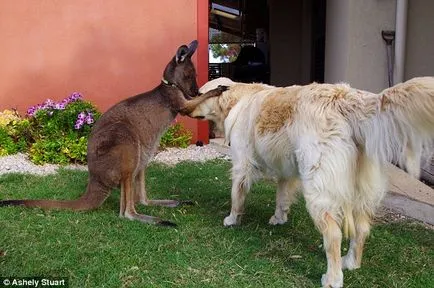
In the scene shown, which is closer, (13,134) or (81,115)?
(81,115)

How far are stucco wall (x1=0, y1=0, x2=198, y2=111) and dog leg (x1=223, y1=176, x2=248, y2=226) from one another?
13.6 feet

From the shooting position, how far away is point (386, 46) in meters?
8.13

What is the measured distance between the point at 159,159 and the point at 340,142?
4.59 m

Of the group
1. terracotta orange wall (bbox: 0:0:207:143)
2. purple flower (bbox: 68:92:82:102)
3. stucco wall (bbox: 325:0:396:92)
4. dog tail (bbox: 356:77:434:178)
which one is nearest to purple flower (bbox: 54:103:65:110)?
purple flower (bbox: 68:92:82:102)

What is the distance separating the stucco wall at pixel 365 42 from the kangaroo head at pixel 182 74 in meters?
→ 3.68

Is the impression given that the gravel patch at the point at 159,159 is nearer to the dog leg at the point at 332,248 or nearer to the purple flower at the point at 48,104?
the purple flower at the point at 48,104

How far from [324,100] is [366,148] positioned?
20.3 inches

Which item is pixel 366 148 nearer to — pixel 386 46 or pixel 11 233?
pixel 11 233

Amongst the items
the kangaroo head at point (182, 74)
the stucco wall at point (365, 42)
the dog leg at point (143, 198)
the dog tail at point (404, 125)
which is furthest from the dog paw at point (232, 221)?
the stucco wall at point (365, 42)

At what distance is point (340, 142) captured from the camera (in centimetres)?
337

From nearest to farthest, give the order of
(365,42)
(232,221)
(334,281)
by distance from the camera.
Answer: (334,281)
(232,221)
(365,42)

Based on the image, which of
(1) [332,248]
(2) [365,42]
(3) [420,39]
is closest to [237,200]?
(1) [332,248]

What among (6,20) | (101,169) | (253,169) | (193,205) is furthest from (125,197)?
(6,20)

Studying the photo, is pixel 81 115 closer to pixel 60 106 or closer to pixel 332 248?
pixel 60 106
